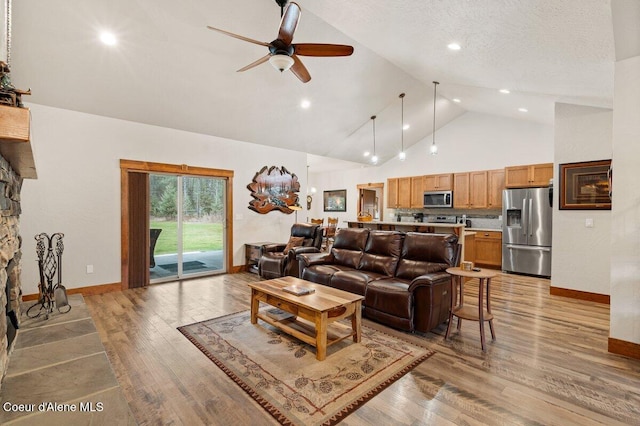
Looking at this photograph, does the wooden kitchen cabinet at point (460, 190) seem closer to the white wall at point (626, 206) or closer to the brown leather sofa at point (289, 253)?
the brown leather sofa at point (289, 253)

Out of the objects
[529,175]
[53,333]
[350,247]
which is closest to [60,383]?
[53,333]

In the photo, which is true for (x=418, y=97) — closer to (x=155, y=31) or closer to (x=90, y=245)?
(x=155, y=31)

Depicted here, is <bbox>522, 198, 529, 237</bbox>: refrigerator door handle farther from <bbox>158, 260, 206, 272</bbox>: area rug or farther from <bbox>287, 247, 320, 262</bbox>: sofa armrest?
<bbox>158, 260, 206, 272</bbox>: area rug

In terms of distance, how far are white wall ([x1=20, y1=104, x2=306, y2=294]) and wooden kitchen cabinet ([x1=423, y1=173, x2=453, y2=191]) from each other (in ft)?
18.6

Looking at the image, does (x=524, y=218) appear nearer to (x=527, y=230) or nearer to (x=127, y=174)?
(x=527, y=230)

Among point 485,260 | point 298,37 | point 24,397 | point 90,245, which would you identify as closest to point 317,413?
point 24,397

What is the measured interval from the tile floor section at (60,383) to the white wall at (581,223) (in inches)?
223

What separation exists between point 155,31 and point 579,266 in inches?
255

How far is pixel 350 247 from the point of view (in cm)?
455

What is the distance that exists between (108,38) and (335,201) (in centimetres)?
835

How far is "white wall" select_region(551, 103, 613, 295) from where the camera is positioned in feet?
14.1

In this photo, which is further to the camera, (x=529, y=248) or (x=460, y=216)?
(x=460, y=216)

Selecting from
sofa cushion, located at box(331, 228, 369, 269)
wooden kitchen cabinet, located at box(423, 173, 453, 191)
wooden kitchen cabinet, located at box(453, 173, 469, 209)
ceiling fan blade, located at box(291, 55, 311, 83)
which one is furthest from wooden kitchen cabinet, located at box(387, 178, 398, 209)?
ceiling fan blade, located at box(291, 55, 311, 83)

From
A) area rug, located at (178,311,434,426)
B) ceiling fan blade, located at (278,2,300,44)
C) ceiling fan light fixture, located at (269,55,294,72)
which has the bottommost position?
area rug, located at (178,311,434,426)
